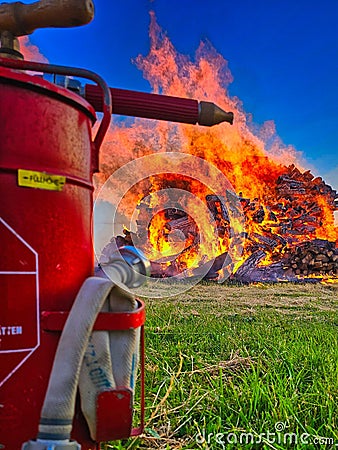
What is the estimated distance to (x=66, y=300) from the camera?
114 centimetres

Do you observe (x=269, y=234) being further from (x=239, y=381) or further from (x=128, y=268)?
(x=128, y=268)

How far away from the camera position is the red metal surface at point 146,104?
1323mm

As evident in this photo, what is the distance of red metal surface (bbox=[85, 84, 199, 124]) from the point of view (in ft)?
4.34

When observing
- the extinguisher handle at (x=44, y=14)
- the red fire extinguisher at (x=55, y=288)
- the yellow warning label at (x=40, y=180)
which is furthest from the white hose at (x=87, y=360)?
the extinguisher handle at (x=44, y=14)

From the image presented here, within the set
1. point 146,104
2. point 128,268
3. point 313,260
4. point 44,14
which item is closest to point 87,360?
point 128,268

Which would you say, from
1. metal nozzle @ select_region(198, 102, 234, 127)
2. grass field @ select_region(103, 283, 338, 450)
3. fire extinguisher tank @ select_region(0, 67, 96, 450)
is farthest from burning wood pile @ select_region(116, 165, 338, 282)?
fire extinguisher tank @ select_region(0, 67, 96, 450)

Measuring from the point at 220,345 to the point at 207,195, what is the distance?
4412mm

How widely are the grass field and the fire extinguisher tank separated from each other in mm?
592

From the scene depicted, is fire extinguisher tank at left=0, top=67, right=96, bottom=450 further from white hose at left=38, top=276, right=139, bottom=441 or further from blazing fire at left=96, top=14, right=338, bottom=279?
blazing fire at left=96, top=14, right=338, bottom=279

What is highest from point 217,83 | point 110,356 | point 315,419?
point 217,83

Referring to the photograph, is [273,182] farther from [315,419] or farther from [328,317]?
[315,419]

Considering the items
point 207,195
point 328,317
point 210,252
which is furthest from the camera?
point 207,195

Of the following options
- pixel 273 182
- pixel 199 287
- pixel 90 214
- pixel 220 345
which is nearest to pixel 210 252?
pixel 199 287

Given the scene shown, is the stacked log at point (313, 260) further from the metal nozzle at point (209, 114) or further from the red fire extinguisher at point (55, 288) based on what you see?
the red fire extinguisher at point (55, 288)
